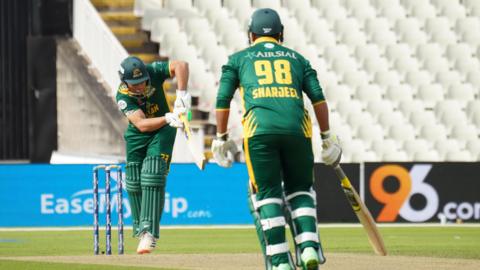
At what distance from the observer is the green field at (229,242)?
11.1 meters

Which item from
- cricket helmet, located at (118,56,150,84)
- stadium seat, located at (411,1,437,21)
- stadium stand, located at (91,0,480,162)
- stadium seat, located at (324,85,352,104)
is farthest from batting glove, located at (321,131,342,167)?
stadium seat, located at (411,1,437,21)

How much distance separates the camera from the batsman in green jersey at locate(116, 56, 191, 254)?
9.88 m

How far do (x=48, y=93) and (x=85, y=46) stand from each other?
1.02m

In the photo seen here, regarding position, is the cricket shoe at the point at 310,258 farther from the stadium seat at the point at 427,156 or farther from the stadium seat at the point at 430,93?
the stadium seat at the point at 430,93

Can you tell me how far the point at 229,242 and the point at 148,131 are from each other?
3.45 metres

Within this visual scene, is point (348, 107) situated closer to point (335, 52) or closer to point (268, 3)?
point (335, 52)

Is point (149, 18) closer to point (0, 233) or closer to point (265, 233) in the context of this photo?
point (0, 233)

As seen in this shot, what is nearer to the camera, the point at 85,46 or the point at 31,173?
the point at 31,173

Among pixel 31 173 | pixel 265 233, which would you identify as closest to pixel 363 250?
pixel 265 233

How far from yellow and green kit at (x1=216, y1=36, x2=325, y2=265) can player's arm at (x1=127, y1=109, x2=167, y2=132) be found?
8.10 feet

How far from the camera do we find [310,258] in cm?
706

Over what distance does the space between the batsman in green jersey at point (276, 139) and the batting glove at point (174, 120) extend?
208cm

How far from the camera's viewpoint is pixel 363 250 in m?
11.3

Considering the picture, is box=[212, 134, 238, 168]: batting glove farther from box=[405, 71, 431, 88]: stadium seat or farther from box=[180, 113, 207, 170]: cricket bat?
box=[405, 71, 431, 88]: stadium seat
